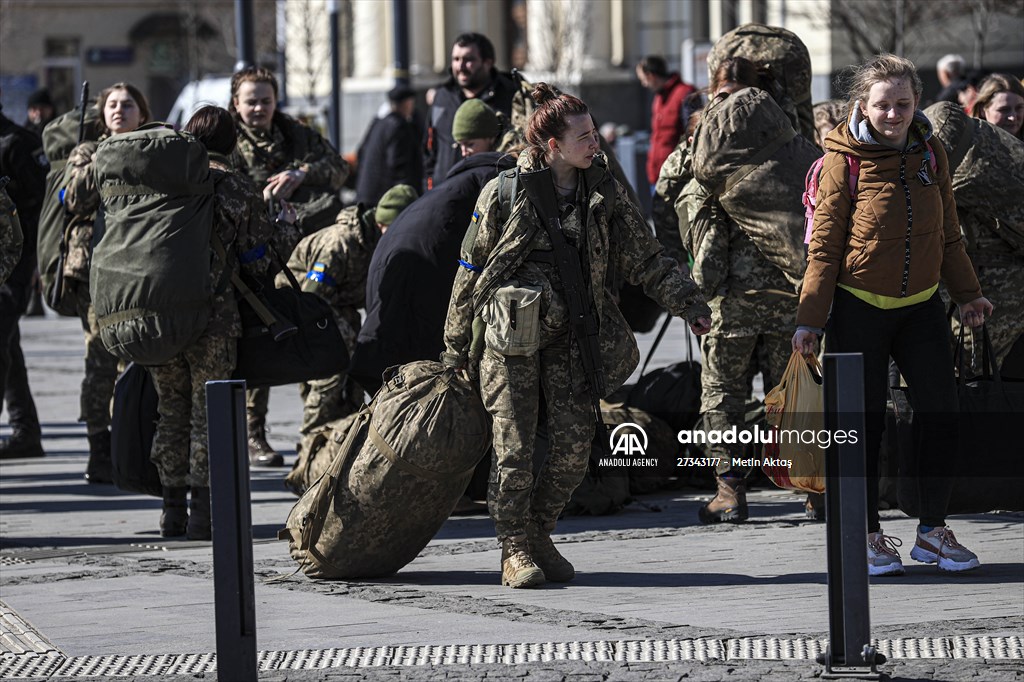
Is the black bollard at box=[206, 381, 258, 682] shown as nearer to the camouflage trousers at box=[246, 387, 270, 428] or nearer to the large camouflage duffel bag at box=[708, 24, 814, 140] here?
the large camouflage duffel bag at box=[708, 24, 814, 140]

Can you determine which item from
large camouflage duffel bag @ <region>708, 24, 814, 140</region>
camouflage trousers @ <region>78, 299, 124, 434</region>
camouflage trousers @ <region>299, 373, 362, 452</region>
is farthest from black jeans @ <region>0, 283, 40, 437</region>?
large camouflage duffel bag @ <region>708, 24, 814, 140</region>

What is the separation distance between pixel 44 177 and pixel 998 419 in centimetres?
559

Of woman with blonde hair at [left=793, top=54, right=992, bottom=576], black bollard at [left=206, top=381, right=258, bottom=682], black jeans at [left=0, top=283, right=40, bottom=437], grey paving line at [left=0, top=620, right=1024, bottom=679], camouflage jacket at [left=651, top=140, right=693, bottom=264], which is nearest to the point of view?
black bollard at [left=206, top=381, right=258, bottom=682]

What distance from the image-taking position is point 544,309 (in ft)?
21.7

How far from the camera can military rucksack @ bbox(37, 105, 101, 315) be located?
9172 mm

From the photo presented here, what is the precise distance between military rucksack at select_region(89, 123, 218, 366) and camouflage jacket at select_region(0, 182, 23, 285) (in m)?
0.60

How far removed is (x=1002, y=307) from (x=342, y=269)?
330 centimetres

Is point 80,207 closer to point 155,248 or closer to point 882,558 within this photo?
point 155,248

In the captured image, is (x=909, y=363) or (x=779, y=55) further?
(x=779, y=55)

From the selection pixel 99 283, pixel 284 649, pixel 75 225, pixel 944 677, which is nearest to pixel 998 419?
pixel 944 677

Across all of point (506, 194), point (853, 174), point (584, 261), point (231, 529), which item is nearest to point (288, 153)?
point (506, 194)

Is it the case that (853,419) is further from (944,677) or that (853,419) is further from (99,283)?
(99,283)

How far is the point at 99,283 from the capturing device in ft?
25.3

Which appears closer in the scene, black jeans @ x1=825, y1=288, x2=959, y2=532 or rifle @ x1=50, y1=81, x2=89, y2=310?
black jeans @ x1=825, y1=288, x2=959, y2=532
